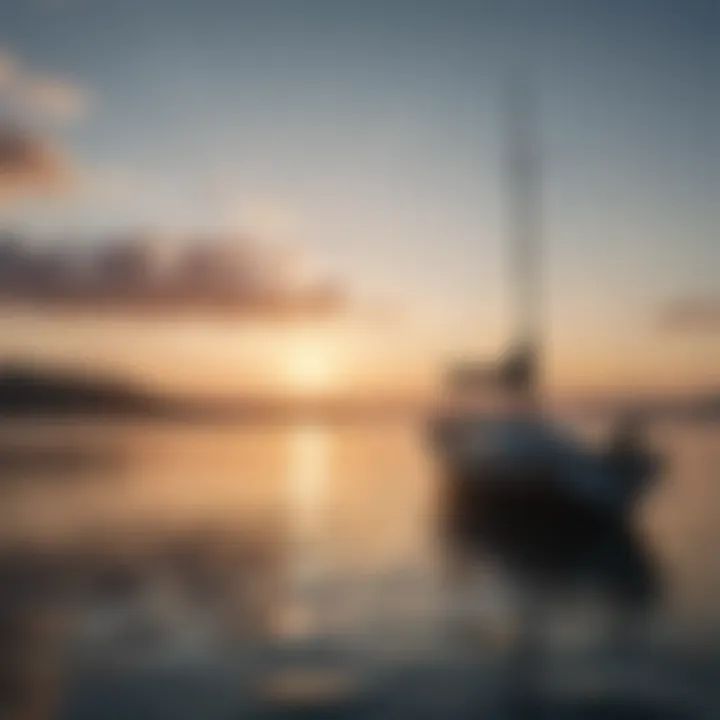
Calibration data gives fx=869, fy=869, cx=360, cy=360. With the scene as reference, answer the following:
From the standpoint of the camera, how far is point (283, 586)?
2.52 meters

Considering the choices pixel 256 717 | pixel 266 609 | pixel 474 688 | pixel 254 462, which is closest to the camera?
pixel 256 717

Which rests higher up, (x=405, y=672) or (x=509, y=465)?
(x=509, y=465)

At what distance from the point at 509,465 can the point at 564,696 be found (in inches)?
28.3

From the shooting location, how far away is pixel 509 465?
245 cm

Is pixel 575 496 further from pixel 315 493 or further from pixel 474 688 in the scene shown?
pixel 315 493

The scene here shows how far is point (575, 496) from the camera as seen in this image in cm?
250

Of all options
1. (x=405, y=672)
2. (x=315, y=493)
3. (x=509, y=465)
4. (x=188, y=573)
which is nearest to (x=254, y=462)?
(x=315, y=493)

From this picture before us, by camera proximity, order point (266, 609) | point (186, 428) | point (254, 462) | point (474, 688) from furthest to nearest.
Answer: point (254, 462) → point (186, 428) → point (266, 609) → point (474, 688)

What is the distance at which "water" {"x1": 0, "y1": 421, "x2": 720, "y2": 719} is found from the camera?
190 cm

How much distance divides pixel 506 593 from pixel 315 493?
0.87m

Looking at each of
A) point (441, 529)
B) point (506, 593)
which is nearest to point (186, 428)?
point (441, 529)

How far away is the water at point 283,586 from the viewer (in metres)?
1.90

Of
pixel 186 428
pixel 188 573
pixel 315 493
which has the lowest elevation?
pixel 188 573

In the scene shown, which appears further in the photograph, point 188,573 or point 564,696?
point 188,573
